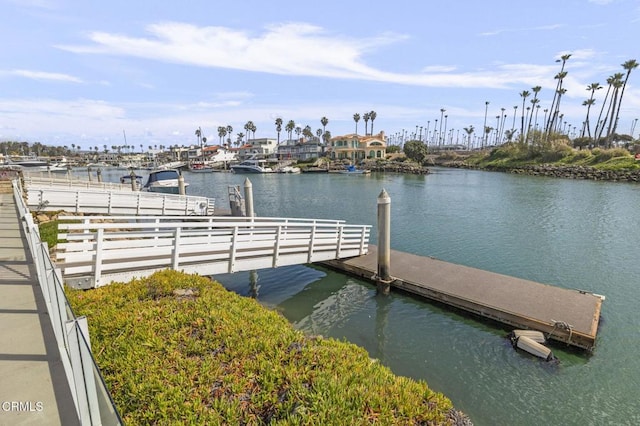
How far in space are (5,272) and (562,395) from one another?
13.7 metres

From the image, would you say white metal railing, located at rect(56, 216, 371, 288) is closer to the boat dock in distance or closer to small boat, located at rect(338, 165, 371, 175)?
the boat dock in distance

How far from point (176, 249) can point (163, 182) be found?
3181 cm

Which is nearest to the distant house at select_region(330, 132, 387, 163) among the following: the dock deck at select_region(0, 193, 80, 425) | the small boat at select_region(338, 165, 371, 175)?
the small boat at select_region(338, 165, 371, 175)

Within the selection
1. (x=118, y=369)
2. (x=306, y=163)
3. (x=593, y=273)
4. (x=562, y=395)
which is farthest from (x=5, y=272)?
(x=306, y=163)

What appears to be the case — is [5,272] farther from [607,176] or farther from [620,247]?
[607,176]

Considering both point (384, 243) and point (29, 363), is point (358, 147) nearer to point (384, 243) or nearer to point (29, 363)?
point (384, 243)

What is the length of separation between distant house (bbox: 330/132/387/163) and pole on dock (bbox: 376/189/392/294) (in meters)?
94.6

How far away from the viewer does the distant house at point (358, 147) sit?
108438mm

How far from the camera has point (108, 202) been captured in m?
21.5

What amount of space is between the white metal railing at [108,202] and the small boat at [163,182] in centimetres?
1389

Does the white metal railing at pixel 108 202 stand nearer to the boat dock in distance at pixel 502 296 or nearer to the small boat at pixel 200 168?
the boat dock in distance at pixel 502 296

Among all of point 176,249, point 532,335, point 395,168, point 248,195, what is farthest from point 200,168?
point 532,335

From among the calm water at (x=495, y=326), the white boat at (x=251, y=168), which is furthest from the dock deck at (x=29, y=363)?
the white boat at (x=251, y=168)

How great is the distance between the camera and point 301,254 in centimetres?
1322
